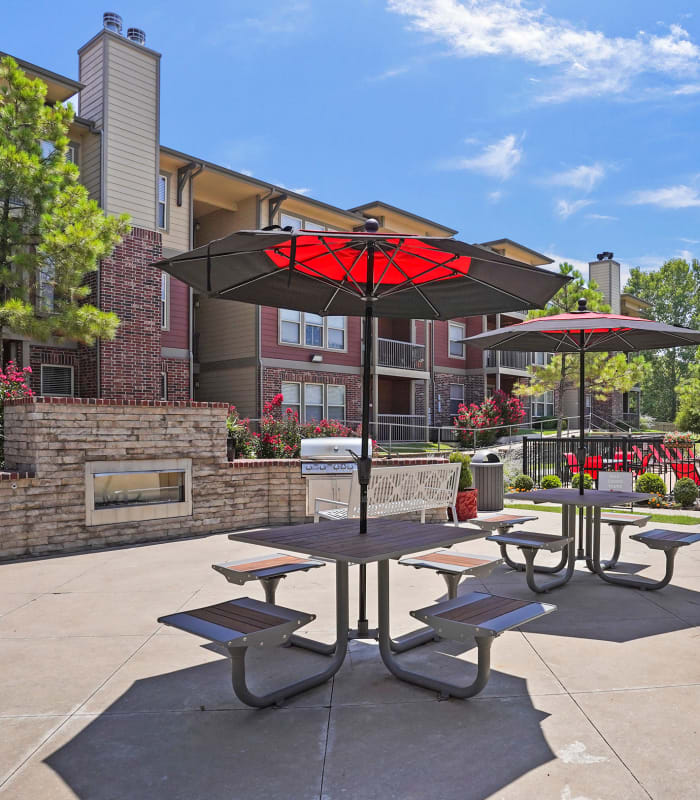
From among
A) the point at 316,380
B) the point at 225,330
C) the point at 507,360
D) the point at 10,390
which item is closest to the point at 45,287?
the point at 225,330

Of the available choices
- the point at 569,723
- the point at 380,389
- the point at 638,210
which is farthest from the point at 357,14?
the point at 638,210

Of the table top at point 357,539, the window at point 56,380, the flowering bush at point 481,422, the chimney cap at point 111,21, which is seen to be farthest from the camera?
the flowering bush at point 481,422

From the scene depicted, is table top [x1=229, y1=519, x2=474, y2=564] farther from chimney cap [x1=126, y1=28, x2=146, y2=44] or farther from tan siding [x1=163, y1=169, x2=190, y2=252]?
chimney cap [x1=126, y1=28, x2=146, y2=44]

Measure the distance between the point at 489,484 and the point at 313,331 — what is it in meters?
11.2

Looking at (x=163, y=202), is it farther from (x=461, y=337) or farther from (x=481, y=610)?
(x=481, y=610)

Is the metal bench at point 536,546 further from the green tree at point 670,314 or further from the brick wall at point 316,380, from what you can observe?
the green tree at point 670,314

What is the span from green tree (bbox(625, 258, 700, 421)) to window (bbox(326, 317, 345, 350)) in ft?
140

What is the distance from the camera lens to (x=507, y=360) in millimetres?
28891

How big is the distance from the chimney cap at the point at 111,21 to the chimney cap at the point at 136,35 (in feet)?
1.65

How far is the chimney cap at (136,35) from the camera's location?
1689 centimetres

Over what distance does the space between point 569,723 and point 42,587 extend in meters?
4.91

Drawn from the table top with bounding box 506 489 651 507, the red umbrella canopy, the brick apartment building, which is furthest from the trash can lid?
the brick apartment building

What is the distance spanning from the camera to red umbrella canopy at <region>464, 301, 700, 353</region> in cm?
606

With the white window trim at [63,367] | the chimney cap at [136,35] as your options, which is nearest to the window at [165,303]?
the white window trim at [63,367]
